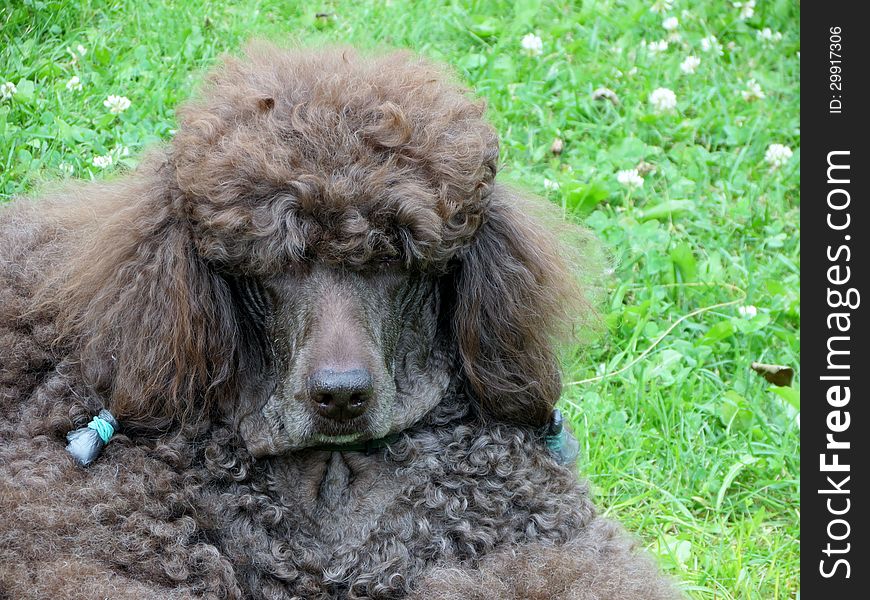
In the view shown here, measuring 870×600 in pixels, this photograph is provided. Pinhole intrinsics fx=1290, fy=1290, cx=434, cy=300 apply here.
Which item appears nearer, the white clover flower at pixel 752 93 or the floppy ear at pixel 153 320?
the floppy ear at pixel 153 320

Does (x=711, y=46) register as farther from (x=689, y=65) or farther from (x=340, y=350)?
(x=340, y=350)

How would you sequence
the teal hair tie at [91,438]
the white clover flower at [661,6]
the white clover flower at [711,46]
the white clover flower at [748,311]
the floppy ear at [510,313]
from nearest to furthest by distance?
the teal hair tie at [91,438] → the floppy ear at [510,313] → the white clover flower at [748,311] → the white clover flower at [711,46] → the white clover flower at [661,6]

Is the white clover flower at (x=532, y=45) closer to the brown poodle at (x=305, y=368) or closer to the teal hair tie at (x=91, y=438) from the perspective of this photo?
the brown poodle at (x=305, y=368)

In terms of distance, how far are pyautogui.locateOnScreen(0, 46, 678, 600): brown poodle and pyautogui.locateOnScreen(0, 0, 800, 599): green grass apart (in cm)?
94

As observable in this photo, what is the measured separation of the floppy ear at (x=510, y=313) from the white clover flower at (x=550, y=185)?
2.02 m

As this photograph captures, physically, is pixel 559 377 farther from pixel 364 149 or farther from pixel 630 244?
pixel 630 244

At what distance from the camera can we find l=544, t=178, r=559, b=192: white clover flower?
18.8ft

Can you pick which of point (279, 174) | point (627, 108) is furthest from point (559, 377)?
point (627, 108)

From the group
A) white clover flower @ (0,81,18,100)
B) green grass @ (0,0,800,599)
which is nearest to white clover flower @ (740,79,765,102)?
green grass @ (0,0,800,599)

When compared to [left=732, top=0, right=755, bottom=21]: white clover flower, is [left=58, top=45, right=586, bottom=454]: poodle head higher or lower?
lower

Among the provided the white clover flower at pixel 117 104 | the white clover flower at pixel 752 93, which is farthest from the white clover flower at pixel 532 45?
the white clover flower at pixel 117 104

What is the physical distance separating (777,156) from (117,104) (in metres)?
3.12

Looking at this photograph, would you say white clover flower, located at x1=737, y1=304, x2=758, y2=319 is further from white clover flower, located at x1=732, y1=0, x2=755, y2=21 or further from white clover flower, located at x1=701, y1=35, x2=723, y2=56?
white clover flower, located at x1=732, y1=0, x2=755, y2=21

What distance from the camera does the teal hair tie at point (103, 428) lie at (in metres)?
3.42
